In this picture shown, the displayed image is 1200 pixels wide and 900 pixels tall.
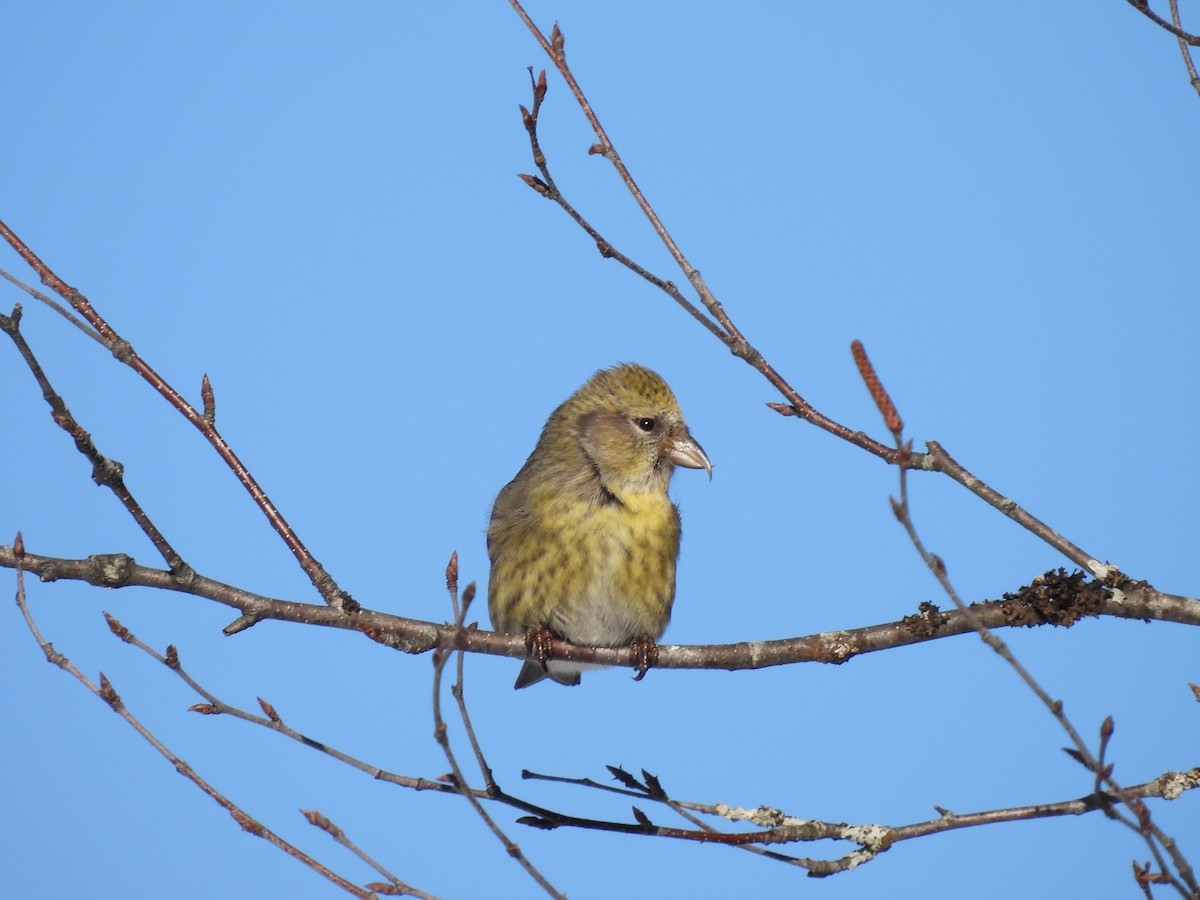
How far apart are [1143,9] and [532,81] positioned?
170 cm

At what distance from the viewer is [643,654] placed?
16.1 ft

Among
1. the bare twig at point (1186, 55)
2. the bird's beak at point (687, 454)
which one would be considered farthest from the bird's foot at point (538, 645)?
the bare twig at point (1186, 55)

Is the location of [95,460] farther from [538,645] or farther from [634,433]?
[634,433]

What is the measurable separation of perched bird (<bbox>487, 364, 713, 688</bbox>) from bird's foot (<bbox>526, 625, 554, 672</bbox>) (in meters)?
0.01

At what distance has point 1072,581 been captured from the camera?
396 centimetres

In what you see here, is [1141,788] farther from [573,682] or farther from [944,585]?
[573,682]

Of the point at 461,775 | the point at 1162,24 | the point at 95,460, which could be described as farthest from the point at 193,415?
the point at 1162,24

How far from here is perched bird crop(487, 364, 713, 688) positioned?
5367mm

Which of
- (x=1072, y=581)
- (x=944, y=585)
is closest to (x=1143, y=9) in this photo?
(x=1072, y=581)

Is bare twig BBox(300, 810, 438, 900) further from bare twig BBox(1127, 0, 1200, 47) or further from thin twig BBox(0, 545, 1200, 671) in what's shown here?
bare twig BBox(1127, 0, 1200, 47)

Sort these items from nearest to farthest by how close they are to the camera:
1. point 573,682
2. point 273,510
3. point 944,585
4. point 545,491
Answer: point 944,585
point 273,510
point 545,491
point 573,682

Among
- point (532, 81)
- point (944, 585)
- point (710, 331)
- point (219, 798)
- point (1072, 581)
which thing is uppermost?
point (532, 81)

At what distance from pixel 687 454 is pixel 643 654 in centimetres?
102

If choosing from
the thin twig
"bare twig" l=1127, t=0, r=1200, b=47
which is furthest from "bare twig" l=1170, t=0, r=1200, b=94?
the thin twig
